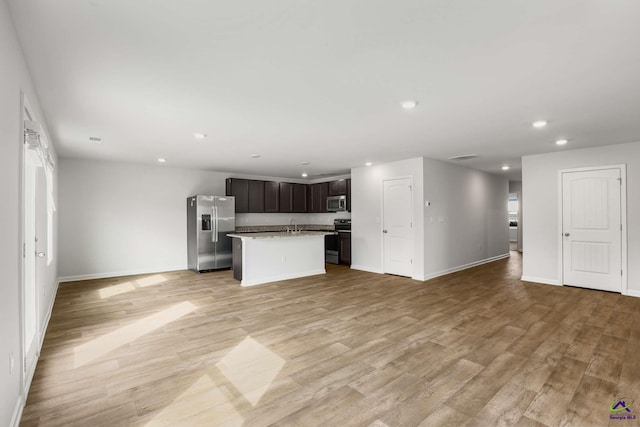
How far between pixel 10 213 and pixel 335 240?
270 inches

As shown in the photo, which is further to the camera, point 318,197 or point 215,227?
point 318,197

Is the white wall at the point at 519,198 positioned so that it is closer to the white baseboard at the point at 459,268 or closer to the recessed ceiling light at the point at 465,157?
the white baseboard at the point at 459,268

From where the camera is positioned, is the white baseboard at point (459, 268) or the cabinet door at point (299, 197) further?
the cabinet door at point (299, 197)

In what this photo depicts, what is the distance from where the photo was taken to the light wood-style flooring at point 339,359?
81.3 inches

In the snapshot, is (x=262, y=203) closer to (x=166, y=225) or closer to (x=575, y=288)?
(x=166, y=225)

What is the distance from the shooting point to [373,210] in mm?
6992

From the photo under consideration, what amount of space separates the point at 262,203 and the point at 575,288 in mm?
6864

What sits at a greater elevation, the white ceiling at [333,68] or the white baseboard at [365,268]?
the white ceiling at [333,68]

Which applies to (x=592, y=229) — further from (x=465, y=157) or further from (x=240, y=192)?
(x=240, y=192)

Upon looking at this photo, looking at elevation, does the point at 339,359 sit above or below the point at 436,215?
below

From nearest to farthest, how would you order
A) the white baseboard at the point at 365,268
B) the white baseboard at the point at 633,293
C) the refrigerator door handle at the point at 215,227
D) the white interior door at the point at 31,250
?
the white interior door at the point at 31,250 < the white baseboard at the point at 633,293 < the white baseboard at the point at 365,268 < the refrigerator door handle at the point at 215,227

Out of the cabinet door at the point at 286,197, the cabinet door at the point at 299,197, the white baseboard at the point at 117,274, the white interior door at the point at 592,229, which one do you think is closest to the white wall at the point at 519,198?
the white interior door at the point at 592,229

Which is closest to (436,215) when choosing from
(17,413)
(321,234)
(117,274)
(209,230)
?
(321,234)

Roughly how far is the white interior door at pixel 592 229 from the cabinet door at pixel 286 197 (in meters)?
6.22
